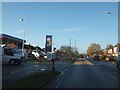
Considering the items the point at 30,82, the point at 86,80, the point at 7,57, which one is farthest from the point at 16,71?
the point at 30,82

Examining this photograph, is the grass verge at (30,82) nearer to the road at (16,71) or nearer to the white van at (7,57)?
the road at (16,71)

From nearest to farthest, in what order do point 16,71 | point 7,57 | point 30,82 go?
point 30,82, point 16,71, point 7,57

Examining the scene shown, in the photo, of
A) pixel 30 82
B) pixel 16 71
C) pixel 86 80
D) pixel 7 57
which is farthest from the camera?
pixel 7 57

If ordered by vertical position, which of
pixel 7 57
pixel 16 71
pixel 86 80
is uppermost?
pixel 7 57

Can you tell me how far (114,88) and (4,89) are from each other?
5.66 metres

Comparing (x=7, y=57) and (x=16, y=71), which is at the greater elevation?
(x=7, y=57)

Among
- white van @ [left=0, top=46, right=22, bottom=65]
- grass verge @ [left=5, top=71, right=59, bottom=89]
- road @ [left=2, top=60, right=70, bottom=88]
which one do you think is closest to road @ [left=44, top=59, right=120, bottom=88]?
grass verge @ [left=5, top=71, right=59, bottom=89]

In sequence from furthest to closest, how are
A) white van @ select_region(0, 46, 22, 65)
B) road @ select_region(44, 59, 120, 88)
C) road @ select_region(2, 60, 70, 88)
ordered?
white van @ select_region(0, 46, 22, 65) < road @ select_region(2, 60, 70, 88) < road @ select_region(44, 59, 120, 88)

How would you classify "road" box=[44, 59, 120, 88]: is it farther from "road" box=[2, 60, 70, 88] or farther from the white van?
the white van

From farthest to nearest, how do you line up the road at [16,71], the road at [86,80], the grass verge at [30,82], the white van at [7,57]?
the white van at [7,57], the road at [16,71], the road at [86,80], the grass verge at [30,82]

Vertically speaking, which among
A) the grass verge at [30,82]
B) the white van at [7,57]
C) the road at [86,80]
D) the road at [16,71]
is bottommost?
the road at [86,80]

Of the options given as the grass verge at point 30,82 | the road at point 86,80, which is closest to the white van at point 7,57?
the road at point 86,80

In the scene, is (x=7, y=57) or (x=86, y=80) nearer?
(x=86, y=80)

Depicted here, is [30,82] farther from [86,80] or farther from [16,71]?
[16,71]
